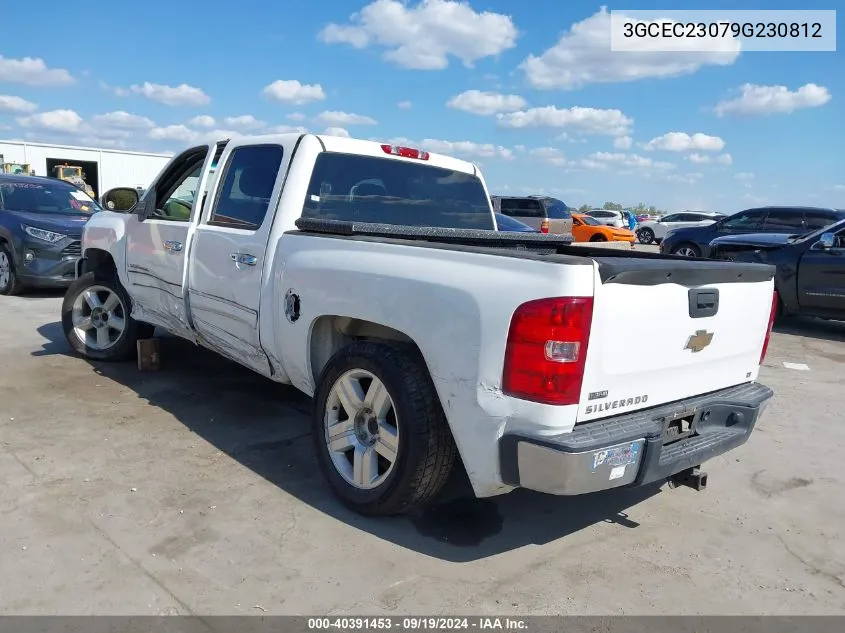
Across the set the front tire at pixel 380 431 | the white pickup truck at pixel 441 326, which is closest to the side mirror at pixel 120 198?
the white pickup truck at pixel 441 326

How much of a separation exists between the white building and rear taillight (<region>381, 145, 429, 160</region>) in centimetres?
3310

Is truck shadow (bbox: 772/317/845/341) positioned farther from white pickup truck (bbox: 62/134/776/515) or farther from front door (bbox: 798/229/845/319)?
white pickup truck (bbox: 62/134/776/515)

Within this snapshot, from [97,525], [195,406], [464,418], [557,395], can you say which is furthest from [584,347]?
[195,406]

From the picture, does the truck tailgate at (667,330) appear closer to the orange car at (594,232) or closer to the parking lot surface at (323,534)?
the parking lot surface at (323,534)

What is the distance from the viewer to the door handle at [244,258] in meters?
4.00

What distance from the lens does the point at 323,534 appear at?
10.6 feet

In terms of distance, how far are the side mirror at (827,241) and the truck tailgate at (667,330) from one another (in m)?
6.20

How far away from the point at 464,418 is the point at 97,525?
1839 millimetres

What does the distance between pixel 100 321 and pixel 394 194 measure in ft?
10.4

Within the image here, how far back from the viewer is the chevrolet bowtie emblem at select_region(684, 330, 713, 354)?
305cm

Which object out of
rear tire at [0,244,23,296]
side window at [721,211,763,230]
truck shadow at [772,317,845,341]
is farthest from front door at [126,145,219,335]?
side window at [721,211,763,230]

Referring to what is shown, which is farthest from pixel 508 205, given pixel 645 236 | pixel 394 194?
pixel 394 194

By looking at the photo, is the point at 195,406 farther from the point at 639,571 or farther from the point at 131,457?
the point at 639,571
